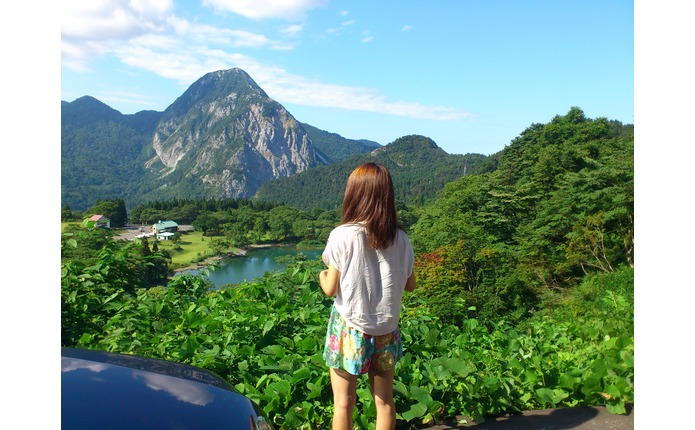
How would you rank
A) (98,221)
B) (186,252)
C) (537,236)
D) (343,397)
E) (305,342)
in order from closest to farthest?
(343,397), (305,342), (98,221), (186,252), (537,236)

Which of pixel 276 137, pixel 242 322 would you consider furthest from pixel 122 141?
pixel 242 322

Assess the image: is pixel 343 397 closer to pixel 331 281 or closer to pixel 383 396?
pixel 383 396

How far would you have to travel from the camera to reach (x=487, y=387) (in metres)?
2.41

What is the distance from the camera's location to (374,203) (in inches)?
71.8

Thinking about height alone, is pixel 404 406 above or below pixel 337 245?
below

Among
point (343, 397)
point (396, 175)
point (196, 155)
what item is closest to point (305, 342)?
point (343, 397)

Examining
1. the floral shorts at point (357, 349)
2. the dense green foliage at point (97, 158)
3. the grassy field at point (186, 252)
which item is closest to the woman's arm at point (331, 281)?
the floral shorts at point (357, 349)

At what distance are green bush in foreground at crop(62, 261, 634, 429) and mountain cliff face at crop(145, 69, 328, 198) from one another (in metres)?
144

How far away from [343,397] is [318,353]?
1.80 ft

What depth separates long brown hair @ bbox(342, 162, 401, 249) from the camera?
1.81 m

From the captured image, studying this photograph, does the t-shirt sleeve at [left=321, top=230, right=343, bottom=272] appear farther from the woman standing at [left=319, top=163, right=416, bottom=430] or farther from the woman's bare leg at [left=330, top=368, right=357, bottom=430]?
the woman's bare leg at [left=330, top=368, right=357, bottom=430]

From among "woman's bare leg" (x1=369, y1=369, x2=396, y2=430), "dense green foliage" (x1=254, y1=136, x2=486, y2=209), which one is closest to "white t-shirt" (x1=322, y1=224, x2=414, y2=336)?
"woman's bare leg" (x1=369, y1=369, x2=396, y2=430)

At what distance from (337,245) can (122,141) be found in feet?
686
